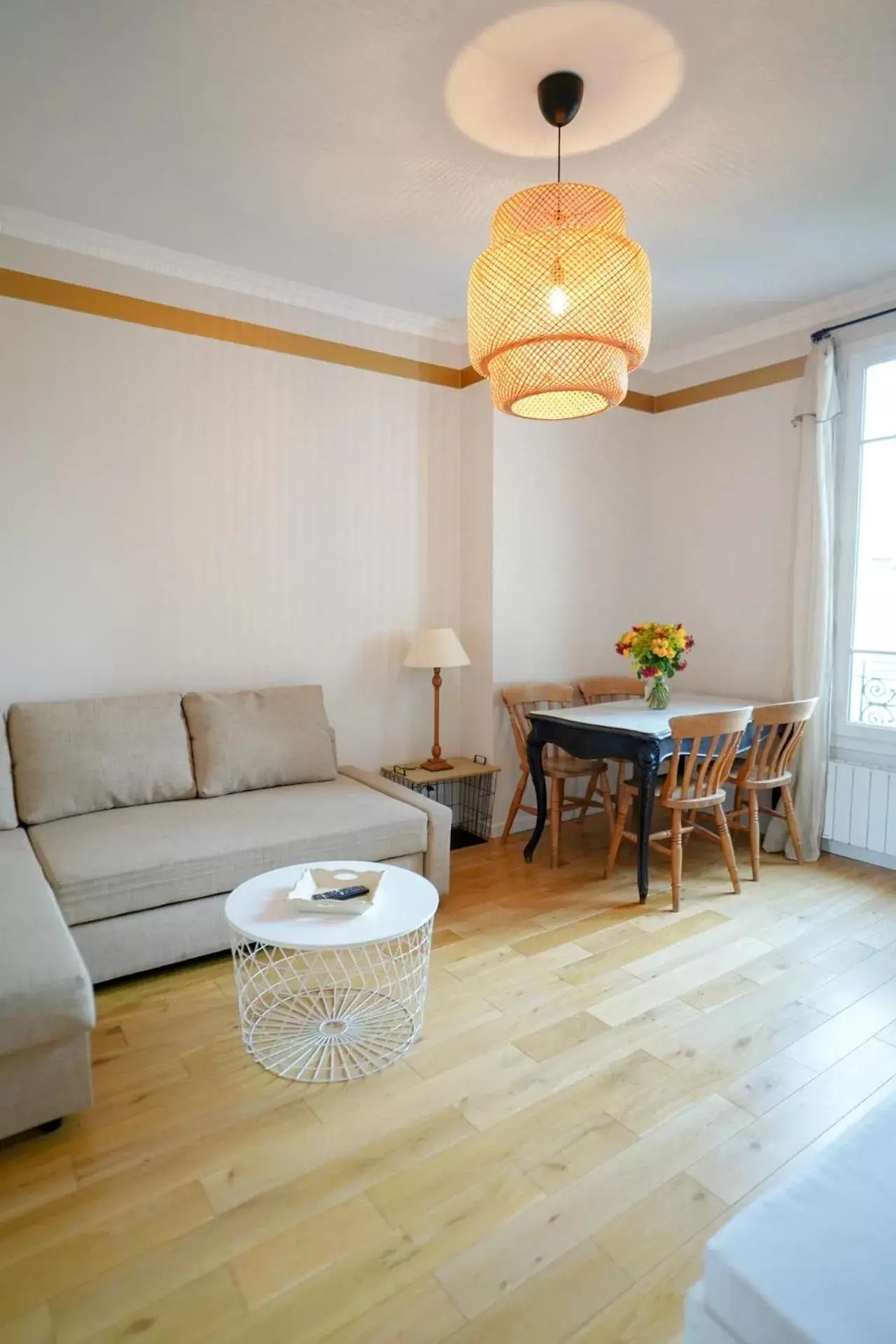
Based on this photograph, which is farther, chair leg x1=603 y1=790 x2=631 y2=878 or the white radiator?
the white radiator

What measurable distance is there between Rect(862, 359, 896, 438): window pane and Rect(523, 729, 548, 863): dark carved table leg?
2.29 meters

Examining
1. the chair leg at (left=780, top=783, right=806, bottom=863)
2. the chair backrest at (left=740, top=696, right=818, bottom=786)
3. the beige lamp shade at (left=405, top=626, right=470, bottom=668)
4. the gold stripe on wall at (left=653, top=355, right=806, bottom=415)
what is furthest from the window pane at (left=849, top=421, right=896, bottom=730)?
the beige lamp shade at (left=405, top=626, right=470, bottom=668)

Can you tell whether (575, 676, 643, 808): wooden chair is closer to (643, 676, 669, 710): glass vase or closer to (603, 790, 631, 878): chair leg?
(643, 676, 669, 710): glass vase

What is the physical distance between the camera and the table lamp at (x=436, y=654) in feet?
12.1

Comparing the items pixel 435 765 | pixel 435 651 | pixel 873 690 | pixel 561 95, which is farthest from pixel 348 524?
pixel 873 690

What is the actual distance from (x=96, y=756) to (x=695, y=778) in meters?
2.60

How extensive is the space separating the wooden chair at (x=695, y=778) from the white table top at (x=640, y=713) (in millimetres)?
76

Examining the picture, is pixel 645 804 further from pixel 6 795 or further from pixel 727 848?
pixel 6 795

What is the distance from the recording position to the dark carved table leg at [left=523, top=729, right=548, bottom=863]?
12.1ft

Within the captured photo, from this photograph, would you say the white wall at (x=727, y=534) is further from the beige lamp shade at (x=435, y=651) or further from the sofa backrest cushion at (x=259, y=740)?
the sofa backrest cushion at (x=259, y=740)

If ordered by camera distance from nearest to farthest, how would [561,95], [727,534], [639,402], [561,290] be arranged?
[561,290] < [561,95] < [727,534] < [639,402]

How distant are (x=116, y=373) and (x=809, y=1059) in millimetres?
3634

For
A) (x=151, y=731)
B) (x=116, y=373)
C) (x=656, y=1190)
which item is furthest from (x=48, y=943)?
(x=116, y=373)

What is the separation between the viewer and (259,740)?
3264mm
